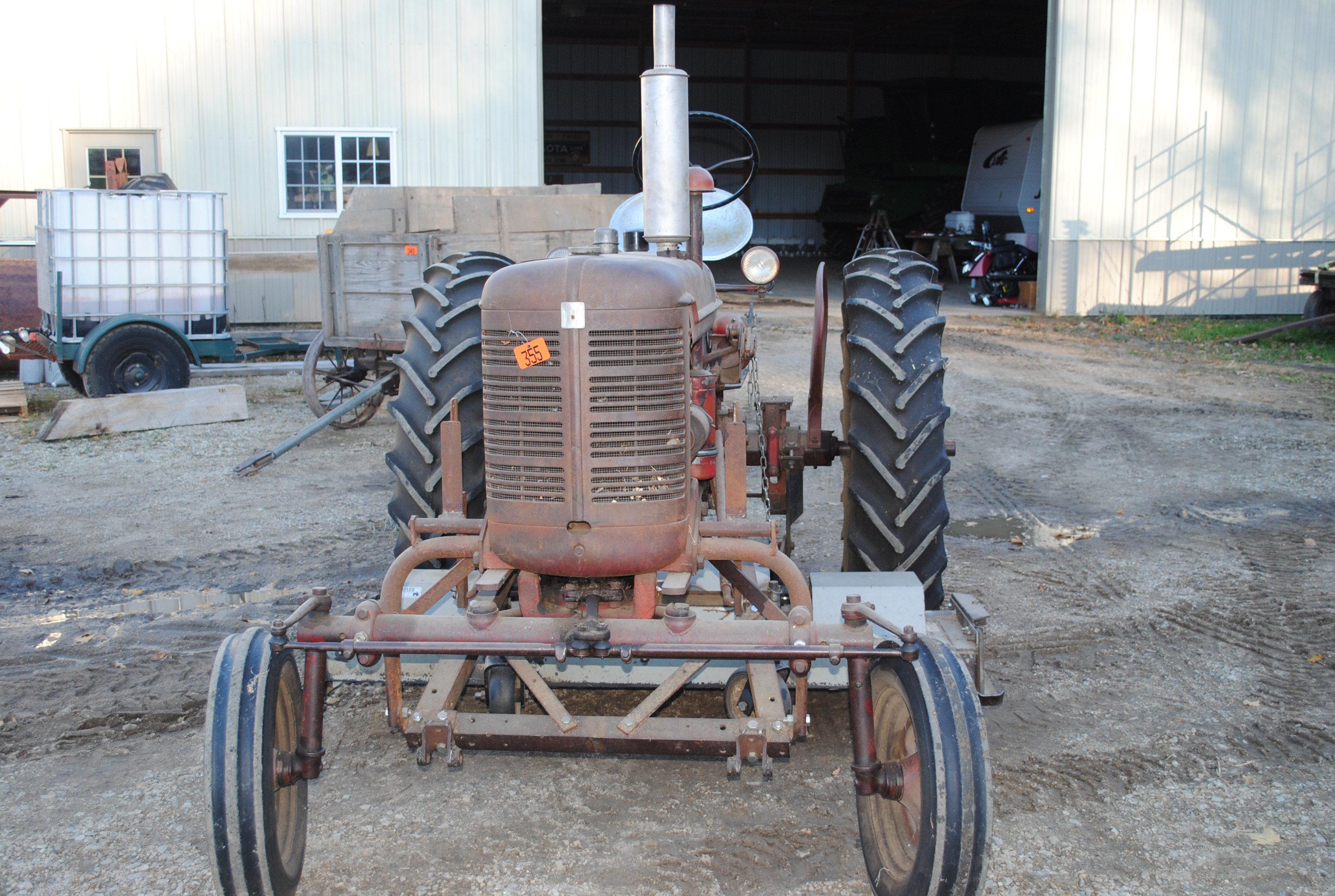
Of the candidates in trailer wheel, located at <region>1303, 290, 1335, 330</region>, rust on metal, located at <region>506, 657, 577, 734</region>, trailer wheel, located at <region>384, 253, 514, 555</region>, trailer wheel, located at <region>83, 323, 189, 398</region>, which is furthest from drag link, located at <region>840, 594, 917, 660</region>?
trailer wheel, located at <region>1303, 290, 1335, 330</region>

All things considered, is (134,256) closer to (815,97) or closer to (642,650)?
(642,650)

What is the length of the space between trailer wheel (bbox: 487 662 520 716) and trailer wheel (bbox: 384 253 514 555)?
78 centimetres

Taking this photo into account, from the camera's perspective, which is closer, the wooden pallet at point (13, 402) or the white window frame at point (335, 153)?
the wooden pallet at point (13, 402)

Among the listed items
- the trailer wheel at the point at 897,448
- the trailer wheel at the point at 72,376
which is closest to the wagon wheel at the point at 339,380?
the trailer wheel at the point at 72,376

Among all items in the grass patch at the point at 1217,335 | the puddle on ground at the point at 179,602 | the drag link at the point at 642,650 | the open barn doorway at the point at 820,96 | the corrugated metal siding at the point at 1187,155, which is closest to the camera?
the drag link at the point at 642,650

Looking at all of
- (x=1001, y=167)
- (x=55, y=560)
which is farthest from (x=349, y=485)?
(x=1001, y=167)

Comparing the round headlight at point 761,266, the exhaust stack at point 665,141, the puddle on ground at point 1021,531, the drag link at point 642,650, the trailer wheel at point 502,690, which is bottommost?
the puddle on ground at point 1021,531

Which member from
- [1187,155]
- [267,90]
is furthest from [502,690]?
[1187,155]

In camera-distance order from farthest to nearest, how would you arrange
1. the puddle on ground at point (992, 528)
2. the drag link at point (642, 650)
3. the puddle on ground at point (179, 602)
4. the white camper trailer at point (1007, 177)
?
the white camper trailer at point (1007, 177)
the puddle on ground at point (992, 528)
the puddle on ground at point (179, 602)
the drag link at point (642, 650)

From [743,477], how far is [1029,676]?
1.75 m

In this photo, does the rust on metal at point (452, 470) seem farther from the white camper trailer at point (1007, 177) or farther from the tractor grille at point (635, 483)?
the white camper trailer at point (1007, 177)

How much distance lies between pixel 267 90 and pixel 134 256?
457 centimetres

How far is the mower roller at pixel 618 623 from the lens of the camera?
251 cm

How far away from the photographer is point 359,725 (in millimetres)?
3869
